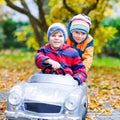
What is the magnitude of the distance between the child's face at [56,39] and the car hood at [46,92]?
665 millimetres

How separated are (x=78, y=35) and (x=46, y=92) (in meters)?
1.77

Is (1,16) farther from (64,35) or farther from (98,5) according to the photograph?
(64,35)

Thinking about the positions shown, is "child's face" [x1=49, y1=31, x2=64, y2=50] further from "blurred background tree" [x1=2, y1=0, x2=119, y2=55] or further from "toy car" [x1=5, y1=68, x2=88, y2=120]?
"blurred background tree" [x1=2, y1=0, x2=119, y2=55]

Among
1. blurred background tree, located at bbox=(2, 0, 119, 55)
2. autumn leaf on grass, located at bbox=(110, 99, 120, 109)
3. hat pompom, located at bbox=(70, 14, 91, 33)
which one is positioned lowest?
autumn leaf on grass, located at bbox=(110, 99, 120, 109)

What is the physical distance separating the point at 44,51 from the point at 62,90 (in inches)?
33.5

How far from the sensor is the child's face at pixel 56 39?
224 inches

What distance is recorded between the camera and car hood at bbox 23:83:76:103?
16.3ft

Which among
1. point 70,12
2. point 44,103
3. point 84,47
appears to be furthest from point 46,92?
point 70,12

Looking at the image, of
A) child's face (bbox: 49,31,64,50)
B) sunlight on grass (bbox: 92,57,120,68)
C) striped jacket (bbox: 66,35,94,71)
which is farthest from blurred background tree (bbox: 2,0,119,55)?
child's face (bbox: 49,31,64,50)

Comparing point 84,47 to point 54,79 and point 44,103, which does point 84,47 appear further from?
point 44,103

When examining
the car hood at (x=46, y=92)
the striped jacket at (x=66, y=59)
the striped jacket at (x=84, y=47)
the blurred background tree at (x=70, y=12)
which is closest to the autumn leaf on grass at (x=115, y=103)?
the striped jacket at (x=84, y=47)

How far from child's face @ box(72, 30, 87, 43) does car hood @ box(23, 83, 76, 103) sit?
149 centimetres

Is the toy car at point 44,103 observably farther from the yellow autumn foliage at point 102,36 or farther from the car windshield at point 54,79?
the yellow autumn foliage at point 102,36

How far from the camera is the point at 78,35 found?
6.62 m
